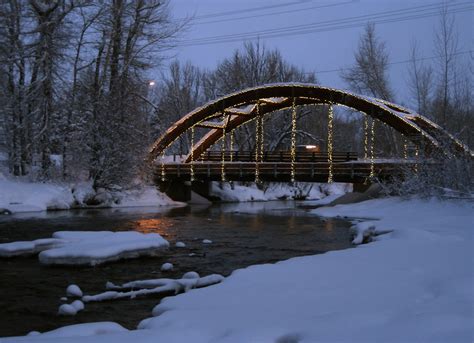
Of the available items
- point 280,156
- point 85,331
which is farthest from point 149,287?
point 280,156

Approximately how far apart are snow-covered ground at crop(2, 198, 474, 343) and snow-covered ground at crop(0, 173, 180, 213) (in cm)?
2040

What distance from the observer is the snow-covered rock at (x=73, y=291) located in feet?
28.6

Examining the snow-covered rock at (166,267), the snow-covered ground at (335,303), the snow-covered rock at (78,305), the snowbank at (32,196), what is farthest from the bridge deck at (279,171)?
the snow-covered rock at (78,305)

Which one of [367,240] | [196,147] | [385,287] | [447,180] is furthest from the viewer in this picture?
[196,147]

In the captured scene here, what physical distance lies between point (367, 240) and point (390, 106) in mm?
23014

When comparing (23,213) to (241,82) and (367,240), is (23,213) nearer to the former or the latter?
(367,240)

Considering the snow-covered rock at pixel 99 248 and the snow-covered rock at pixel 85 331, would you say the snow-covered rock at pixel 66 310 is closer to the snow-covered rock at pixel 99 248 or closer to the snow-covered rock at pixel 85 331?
the snow-covered rock at pixel 85 331

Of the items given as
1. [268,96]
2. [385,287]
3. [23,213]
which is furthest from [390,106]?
[385,287]

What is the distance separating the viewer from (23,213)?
82.2 ft

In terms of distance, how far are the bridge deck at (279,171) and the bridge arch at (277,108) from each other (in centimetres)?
206

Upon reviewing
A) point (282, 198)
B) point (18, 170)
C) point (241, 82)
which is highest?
point (241, 82)

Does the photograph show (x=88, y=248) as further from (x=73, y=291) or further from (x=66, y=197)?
(x=66, y=197)

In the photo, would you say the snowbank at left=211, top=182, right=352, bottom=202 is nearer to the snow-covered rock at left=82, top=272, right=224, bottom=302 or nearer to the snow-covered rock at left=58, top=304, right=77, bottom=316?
the snow-covered rock at left=82, top=272, right=224, bottom=302

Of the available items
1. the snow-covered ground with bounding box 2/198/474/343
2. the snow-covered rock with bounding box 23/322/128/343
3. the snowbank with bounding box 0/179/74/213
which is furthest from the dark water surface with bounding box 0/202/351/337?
the snowbank with bounding box 0/179/74/213
